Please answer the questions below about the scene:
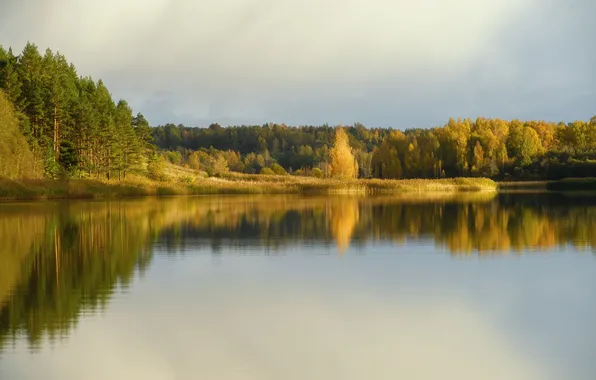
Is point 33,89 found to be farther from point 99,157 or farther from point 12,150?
point 12,150

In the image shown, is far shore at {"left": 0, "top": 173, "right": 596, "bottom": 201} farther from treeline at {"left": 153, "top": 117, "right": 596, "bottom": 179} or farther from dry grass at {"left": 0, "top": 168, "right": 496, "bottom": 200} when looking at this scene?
treeline at {"left": 153, "top": 117, "right": 596, "bottom": 179}

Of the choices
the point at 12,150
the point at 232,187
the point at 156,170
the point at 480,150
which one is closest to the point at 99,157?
the point at 156,170

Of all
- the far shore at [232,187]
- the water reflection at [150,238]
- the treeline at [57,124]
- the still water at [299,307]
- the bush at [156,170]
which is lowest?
the still water at [299,307]

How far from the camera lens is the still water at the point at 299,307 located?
30.9ft

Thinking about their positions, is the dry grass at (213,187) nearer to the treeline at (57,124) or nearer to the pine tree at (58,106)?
the treeline at (57,124)

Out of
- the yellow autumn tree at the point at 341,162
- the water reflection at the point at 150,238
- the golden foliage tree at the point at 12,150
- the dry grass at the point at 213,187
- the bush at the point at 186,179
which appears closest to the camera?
the water reflection at the point at 150,238

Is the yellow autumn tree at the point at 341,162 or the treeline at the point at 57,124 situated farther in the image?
the yellow autumn tree at the point at 341,162

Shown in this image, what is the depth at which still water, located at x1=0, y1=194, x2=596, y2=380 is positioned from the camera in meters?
9.41

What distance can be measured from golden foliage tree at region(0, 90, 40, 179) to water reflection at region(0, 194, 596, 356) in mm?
15009

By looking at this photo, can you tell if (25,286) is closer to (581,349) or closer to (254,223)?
(581,349)

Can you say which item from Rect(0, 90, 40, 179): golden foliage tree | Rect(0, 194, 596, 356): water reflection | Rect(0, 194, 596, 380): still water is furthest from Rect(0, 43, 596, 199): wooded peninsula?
Rect(0, 194, 596, 380): still water

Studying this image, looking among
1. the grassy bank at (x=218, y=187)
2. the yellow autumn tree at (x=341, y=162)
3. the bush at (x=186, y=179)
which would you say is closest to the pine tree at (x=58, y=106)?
the grassy bank at (x=218, y=187)

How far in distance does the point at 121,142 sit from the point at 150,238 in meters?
49.7

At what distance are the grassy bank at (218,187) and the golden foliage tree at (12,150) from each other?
1.19 m
